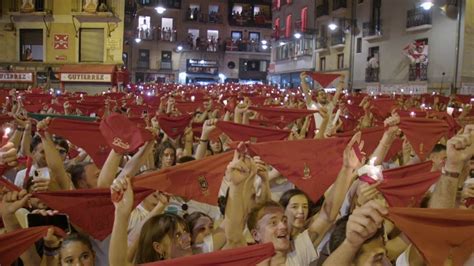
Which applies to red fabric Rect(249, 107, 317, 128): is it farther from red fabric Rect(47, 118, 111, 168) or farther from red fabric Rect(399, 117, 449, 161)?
red fabric Rect(47, 118, 111, 168)

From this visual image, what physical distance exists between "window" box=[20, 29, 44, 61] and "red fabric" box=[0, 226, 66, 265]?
2835cm

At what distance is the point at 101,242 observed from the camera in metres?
4.88

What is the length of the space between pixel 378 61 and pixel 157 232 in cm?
3101

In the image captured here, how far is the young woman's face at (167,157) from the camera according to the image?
7.17 metres

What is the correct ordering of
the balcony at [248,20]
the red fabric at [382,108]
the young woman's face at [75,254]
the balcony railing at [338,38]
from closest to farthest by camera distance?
1. the young woman's face at [75,254]
2. the red fabric at [382,108]
3. the balcony railing at [338,38]
4. the balcony at [248,20]

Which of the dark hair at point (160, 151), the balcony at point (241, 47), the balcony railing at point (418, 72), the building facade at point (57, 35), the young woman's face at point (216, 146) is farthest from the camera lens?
the balcony at point (241, 47)

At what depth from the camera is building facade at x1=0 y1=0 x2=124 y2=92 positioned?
96.2 ft

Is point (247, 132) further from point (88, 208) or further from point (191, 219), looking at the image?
point (88, 208)

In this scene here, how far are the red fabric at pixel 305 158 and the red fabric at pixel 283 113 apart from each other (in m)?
4.71

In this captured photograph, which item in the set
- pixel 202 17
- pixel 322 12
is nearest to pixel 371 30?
pixel 322 12

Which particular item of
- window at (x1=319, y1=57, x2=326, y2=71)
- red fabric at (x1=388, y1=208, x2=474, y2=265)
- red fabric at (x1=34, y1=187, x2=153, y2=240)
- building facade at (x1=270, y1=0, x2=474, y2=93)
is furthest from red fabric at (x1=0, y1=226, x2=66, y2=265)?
window at (x1=319, y1=57, x2=326, y2=71)

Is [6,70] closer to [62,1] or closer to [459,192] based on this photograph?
[62,1]

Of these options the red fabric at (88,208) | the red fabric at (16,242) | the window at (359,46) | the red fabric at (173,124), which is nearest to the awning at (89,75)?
the window at (359,46)

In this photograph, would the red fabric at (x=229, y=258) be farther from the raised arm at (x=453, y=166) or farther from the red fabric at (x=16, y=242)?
the raised arm at (x=453, y=166)
